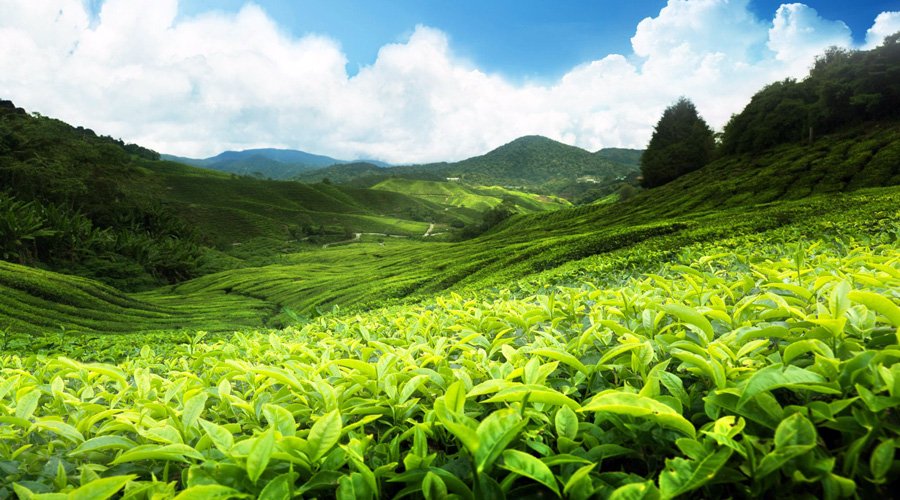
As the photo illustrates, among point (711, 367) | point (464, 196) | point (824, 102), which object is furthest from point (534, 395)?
point (464, 196)

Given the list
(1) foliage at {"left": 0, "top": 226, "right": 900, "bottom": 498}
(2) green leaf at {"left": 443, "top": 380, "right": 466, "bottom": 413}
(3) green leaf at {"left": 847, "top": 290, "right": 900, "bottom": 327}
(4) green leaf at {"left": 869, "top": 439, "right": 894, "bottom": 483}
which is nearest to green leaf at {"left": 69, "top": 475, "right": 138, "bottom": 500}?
(1) foliage at {"left": 0, "top": 226, "right": 900, "bottom": 498}

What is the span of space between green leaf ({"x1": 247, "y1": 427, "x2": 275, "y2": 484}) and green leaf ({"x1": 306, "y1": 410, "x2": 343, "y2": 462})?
15cm

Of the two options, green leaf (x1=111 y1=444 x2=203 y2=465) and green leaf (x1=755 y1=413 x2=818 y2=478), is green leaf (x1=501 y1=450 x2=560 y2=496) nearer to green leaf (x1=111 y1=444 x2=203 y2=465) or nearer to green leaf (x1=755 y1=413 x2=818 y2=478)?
green leaf (x1=755 y1=413 x2=818 y2=478)

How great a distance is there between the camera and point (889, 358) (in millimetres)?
1348

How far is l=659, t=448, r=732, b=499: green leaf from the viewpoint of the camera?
1.07 m

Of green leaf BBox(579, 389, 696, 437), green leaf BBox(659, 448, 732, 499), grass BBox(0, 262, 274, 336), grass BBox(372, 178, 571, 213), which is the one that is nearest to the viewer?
green leaf BBox(659, 448, 732, 499)

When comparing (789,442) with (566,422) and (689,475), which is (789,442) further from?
(566,422)

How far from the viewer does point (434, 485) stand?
1302 mm

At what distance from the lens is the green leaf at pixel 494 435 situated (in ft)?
3.92

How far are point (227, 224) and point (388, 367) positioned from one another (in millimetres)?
101946

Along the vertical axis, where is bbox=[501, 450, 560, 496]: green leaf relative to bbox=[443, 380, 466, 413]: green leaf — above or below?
below

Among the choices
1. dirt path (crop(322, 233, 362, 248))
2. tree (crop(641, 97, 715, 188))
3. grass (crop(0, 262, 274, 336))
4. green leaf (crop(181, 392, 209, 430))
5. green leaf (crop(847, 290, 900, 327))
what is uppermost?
tree (crop(641, 97, 715, 188))

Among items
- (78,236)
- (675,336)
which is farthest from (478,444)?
(78,236)

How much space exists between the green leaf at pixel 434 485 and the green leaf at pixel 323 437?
0.33 m
